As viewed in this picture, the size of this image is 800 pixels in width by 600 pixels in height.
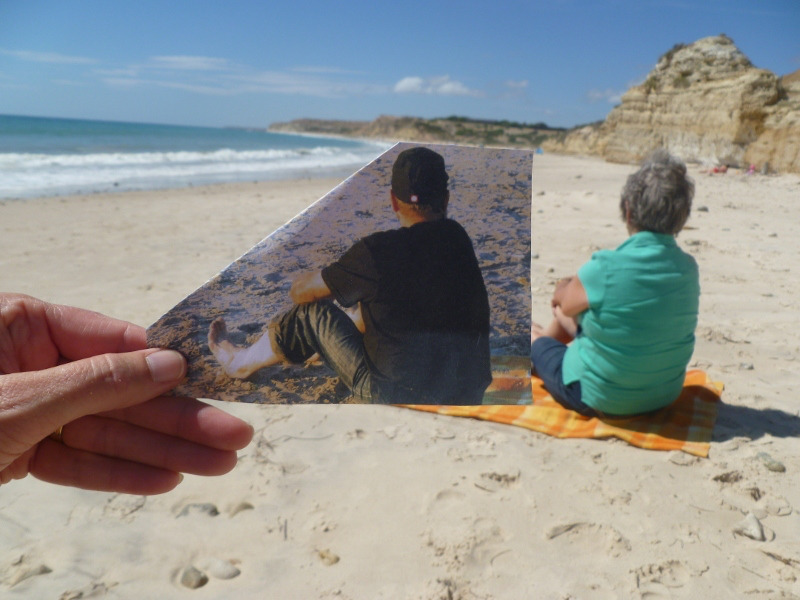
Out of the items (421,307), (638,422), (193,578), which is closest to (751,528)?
(638,422)

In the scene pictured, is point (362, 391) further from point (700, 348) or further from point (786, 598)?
point (700, 348)

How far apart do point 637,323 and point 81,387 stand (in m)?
2.29

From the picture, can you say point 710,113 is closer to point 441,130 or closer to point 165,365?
point 165,365

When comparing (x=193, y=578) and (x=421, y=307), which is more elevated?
(x=421, y=307)

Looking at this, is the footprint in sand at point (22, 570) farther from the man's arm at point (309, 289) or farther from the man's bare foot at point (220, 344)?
the man's arm at point (309, 289)

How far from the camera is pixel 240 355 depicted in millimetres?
1148

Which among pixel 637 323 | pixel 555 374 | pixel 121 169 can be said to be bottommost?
pixel 555 374

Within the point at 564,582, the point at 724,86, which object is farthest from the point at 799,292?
the point at 724,86

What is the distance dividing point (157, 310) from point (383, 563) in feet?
9.70

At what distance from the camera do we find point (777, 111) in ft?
42.8

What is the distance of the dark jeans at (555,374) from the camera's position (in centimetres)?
293

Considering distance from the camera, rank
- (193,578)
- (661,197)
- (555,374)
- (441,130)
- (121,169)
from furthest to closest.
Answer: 1. (441,130)
2. (121,169)
3. (555,374)
4. (661,197)
5. (193,578)

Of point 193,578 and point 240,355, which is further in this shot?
point 193,578

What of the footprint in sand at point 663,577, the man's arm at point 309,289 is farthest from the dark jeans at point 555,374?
the man's arm at point 309,289
